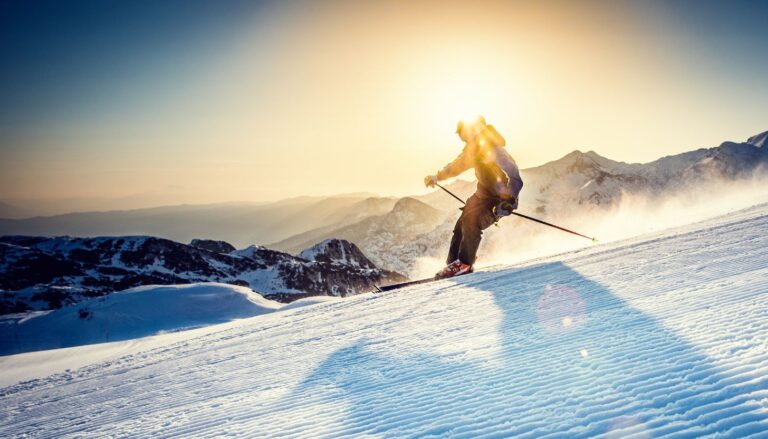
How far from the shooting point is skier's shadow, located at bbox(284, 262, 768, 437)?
183 cm

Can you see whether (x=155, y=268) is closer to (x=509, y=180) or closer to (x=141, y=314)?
(x=141, y=314)

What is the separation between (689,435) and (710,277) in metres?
2.87

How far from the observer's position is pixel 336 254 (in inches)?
5915

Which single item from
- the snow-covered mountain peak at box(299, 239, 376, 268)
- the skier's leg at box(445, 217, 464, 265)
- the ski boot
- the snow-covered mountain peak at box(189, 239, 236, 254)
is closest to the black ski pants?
the ski boot

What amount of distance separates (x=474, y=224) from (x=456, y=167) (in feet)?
5.19

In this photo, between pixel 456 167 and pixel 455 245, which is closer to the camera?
pixel 456 167

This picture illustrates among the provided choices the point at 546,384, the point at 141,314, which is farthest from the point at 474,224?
the point at 141,314

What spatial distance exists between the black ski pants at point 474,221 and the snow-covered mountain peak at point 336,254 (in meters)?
137

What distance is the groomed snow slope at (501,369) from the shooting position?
194 centimetres

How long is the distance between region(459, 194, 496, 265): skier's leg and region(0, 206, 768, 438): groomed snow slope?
2689 millimetres

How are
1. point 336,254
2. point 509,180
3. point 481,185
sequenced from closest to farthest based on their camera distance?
point 509,180 < point 481,185 < point 336,254

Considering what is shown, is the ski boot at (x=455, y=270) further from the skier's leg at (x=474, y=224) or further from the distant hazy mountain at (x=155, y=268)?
the distant hazy mountain at (x=155, y=268)

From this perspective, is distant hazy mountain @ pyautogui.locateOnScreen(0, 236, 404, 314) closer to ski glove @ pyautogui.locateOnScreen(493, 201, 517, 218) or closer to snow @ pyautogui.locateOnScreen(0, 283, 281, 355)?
snow @ pyautogui.locateOnScreen(0, 283, 281, 355)

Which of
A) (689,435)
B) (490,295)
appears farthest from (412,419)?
(490,295)
